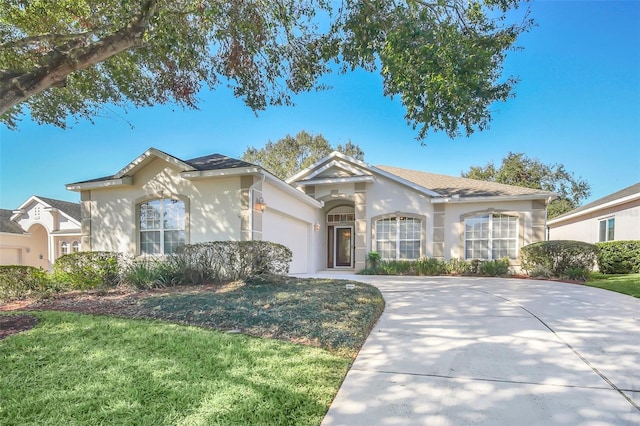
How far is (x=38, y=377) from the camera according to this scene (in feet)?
10.3

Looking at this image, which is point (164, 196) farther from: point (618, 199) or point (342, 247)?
point (618, 199)

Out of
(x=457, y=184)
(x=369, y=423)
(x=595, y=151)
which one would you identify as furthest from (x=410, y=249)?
(x=595, y=151)

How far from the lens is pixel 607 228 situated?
16203 mm

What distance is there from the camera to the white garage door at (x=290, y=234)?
1138 centimetres

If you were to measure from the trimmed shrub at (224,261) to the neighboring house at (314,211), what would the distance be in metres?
1.32

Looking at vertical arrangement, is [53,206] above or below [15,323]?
above

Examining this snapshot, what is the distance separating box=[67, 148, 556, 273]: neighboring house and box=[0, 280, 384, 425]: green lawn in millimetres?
5153

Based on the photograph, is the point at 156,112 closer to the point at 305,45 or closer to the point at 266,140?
the point at 305,45

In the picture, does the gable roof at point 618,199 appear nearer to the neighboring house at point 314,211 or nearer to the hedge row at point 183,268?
the neighboring house at point 314,211

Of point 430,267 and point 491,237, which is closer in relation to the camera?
point 430,267

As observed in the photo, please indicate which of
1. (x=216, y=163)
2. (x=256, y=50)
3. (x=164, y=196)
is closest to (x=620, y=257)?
(x=256, y=50)

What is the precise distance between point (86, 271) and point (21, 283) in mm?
1322

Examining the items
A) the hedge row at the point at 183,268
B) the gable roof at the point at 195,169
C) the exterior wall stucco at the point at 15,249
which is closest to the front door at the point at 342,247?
the gable roof at the point at 195,169

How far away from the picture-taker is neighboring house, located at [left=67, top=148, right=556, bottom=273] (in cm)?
1040
